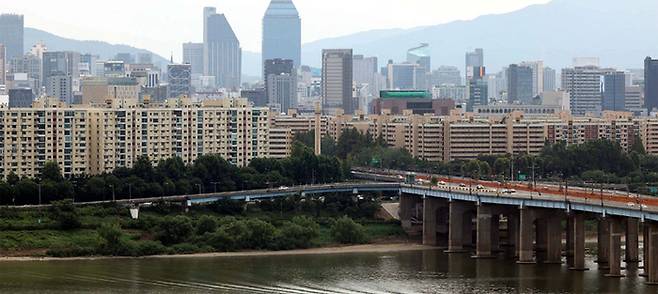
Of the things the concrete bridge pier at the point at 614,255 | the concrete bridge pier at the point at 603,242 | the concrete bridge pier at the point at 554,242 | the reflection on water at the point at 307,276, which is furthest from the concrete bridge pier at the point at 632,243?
the concrete bridge pier at the point at 614,255

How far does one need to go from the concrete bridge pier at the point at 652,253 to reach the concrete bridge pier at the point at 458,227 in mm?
17997

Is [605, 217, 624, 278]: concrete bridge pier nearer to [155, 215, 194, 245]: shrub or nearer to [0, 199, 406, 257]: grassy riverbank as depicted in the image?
[0, 199, 406, 257]: grassy riverbank

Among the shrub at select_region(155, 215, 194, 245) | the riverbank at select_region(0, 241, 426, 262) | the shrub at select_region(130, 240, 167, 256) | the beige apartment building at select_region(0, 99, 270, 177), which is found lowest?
the riverbank at select_region(0, 241, 426, 262)

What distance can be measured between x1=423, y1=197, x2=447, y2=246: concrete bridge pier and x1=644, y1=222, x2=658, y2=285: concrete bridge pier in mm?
22103

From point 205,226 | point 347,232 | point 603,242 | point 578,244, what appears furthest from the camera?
point 347,232

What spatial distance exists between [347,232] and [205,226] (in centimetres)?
772

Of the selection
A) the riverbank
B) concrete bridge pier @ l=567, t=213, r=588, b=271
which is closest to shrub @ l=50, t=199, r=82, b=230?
the riverbank

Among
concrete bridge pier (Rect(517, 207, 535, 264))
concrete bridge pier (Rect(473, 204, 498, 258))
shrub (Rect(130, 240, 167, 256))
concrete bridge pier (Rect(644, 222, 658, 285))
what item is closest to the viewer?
concrete bridge pier (Rect(644, 222, 658, 285))

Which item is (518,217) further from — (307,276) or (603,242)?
(307,276)

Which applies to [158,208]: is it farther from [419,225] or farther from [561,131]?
[561,131]

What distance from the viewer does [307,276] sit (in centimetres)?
7856

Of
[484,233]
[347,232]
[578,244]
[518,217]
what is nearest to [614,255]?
[578,244]

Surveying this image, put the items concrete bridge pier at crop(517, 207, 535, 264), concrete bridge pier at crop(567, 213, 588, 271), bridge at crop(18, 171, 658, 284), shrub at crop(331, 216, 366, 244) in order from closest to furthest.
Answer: bridge at crop(18, 171, 658, 284) < concrete bridge pier at crop(567, 213, 588, 271) < concrete bridge pier at crop(517, 207, 535, 264) < shrub at crop(331, 216, 366, 244)

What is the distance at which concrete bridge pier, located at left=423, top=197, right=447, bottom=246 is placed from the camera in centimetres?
9681
